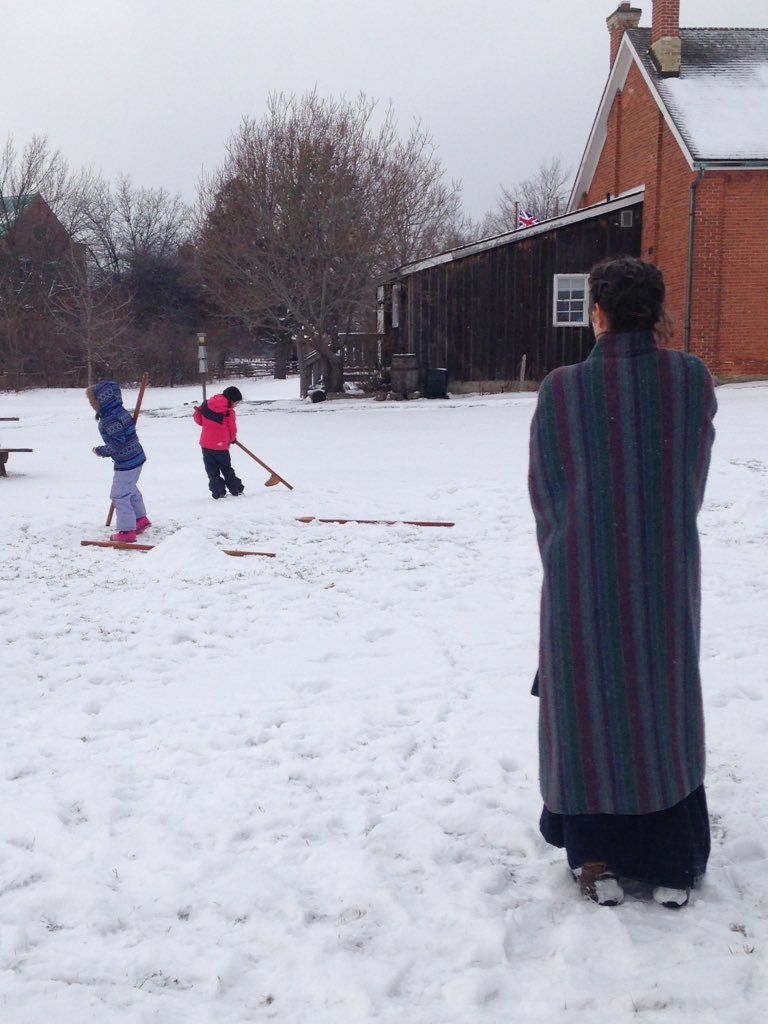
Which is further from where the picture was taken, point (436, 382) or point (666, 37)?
point (436, 382)

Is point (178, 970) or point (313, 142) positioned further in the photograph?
point (313, 142)

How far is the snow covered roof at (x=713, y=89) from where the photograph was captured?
1953 centimetres

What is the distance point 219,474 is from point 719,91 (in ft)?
55.7

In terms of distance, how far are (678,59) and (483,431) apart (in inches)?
448

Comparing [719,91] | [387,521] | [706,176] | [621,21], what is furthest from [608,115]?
[387,521]

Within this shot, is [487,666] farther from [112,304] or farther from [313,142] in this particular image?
[112,304]

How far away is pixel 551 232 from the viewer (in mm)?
22094

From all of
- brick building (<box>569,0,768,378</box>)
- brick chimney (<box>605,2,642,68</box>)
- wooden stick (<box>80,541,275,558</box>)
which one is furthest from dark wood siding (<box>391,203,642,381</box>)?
wooden stick (<box>80,541,275,558</box>)

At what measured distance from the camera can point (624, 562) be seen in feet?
8.46

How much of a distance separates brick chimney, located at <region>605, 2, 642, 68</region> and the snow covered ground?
20406 mm

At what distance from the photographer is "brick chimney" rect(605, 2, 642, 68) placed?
78.4ft

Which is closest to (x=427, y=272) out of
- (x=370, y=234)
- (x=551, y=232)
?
(x=370, y=234)

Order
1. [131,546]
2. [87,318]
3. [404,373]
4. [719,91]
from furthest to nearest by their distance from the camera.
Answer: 1. [87,318]
2. [404,373]
3. [719,91]
4. [131,546]

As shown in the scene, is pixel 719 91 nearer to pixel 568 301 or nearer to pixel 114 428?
pixel 568 301
